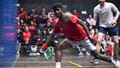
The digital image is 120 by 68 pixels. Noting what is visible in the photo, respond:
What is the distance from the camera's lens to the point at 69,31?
863 cm

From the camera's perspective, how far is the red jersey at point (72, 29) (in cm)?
845

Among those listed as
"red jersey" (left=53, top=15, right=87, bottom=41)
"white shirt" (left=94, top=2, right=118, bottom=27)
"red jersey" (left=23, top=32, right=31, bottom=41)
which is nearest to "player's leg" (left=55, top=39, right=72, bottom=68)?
"red jersey" (left=53, top=15, right=87, bottom=41)

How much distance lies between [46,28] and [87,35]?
11427mm

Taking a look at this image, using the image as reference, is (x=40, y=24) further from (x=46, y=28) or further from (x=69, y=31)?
(x=69, y=31)

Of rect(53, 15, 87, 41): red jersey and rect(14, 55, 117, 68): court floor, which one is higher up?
rect(53, 15, 87, 41): red jersey

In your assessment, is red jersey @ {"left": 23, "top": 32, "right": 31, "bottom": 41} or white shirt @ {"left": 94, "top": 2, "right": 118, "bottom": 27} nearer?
white shirt @ {"left": 94, "top": 2, "right": 118, "bottom": 27}

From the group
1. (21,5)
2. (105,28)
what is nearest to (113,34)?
(105,28)

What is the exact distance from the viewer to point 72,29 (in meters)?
8.59

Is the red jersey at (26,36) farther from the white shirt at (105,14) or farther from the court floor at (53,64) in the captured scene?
the white shirt at (105,14)

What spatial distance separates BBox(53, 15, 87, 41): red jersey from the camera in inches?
333

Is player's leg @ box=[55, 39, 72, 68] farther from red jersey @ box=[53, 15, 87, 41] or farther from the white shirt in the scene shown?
the white shirt

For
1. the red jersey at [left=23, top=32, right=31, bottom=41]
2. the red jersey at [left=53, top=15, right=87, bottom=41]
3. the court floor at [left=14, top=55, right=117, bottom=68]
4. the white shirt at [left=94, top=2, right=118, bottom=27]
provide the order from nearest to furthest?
the red jersey at [left=53, top=15, right=87, bottom=41] < the white shirt at [left=94, top=2, right=118, bottom=27] < the court floor at [left=14, top=55, right=117, bottom=68] < the red jersey at [left=23, top=32, right=31, bottom=41]

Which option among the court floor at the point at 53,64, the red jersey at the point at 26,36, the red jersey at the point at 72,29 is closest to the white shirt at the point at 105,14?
the court floor at the point at 53,64

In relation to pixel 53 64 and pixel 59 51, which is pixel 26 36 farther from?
pixel 59 51
